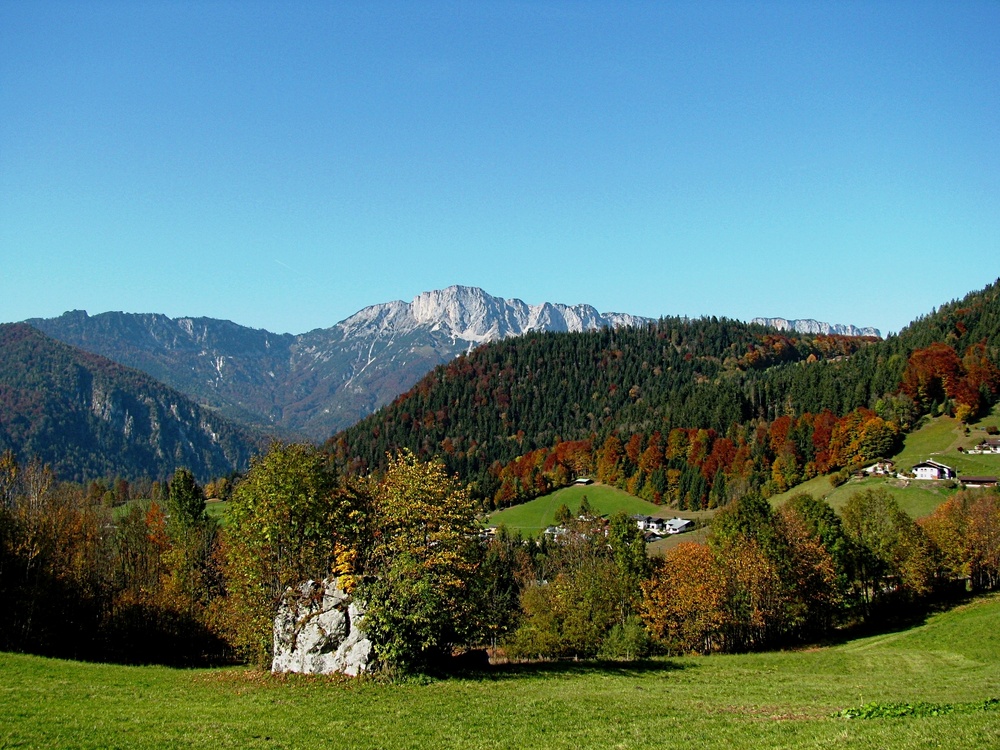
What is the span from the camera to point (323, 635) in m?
34.2

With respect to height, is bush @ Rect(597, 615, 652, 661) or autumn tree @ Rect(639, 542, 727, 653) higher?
autumn tree @ Rect(639, 542, 727, 653)

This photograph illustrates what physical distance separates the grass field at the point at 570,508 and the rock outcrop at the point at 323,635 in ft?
407

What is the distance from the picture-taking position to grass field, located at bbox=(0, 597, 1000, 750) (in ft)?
67.6

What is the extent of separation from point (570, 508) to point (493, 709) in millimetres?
152846

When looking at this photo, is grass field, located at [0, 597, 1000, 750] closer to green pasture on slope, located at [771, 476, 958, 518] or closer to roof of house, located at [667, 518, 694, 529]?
green pasture on slope, located at [771, 476, 958, 518]

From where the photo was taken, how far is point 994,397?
16100 centimetres

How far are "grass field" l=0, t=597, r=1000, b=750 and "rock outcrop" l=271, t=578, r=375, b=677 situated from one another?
128 cm

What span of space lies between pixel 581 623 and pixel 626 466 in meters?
132

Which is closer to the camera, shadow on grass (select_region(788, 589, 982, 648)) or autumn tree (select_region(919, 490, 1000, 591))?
shadow on grass (select_region(788, 589, 982, 648))

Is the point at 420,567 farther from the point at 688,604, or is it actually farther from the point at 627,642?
the point at 688,604

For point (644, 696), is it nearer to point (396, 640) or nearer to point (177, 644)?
point (396, 640)

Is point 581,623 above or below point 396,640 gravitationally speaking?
below

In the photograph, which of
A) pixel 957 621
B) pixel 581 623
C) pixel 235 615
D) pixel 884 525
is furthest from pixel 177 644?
pixel 884 525

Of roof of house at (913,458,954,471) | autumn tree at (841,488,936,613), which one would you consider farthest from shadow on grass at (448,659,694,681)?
roof of house at (913,458,954,471)
